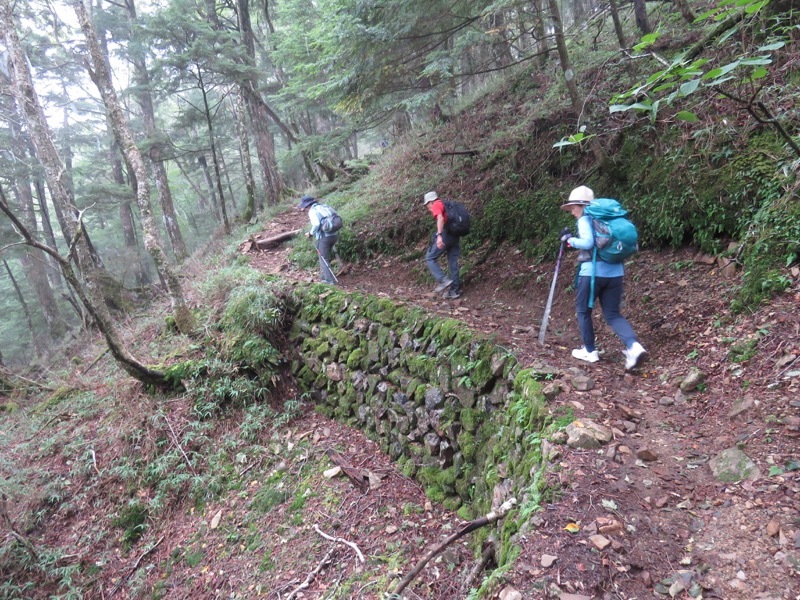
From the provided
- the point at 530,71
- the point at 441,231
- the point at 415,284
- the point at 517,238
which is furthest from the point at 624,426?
the point at 530,71

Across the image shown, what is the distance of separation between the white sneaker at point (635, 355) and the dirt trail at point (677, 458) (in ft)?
0.35

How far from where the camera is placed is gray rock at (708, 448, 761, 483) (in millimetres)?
2863

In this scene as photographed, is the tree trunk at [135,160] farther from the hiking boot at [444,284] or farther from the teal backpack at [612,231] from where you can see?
the teal backpack at [612,231]

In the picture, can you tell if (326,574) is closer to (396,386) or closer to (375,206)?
(396,386)

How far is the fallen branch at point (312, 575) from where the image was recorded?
459 centimetres

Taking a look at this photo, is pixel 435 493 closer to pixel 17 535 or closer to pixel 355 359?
pixel 355 359

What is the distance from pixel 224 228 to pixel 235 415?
1230 cm

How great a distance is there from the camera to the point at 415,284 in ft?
28.4

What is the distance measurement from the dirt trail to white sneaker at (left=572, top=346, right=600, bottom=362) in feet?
0.26

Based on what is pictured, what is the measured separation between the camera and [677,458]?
3.25 meters

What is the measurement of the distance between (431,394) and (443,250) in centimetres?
283

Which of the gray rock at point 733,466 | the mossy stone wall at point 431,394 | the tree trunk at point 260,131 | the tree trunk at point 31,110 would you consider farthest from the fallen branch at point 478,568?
the tree trunk at point 260,131

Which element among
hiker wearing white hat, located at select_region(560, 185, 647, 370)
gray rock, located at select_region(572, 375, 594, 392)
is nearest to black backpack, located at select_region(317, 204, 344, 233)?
hiker wearing white hat, located at select_region(560, 185, 647, 370)

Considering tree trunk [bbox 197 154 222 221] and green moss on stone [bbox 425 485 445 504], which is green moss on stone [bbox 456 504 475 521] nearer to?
green moss on stone [bbox 425 485 445 504]
